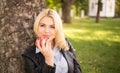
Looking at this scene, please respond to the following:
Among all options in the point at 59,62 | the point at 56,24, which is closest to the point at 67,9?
the point at 59,62

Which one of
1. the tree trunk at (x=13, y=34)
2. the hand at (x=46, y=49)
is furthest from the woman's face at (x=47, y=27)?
the tree trunk at (x=13, y=34)

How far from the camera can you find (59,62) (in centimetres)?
454

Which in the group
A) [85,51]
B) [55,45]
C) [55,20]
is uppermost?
[55,20]

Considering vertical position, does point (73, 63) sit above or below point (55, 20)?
below

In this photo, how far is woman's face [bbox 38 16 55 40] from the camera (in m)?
4.38

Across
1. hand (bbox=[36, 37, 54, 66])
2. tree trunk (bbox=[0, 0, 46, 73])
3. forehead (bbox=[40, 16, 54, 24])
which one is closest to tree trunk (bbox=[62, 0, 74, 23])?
tree trunk (bbox=[0, 0, 46, 73])

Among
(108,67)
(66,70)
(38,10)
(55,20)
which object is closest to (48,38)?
(55,20)

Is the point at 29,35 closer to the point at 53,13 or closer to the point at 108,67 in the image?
the point at 53,13

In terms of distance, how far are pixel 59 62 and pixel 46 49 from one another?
0.47 m

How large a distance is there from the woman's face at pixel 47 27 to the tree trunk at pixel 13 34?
645 mm

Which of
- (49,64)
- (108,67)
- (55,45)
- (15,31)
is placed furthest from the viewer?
(108,67)

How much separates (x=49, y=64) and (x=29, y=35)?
0.92m

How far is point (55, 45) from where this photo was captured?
4590 mm

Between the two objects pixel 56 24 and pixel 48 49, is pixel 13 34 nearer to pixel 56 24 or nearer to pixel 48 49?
pixel 56 24
